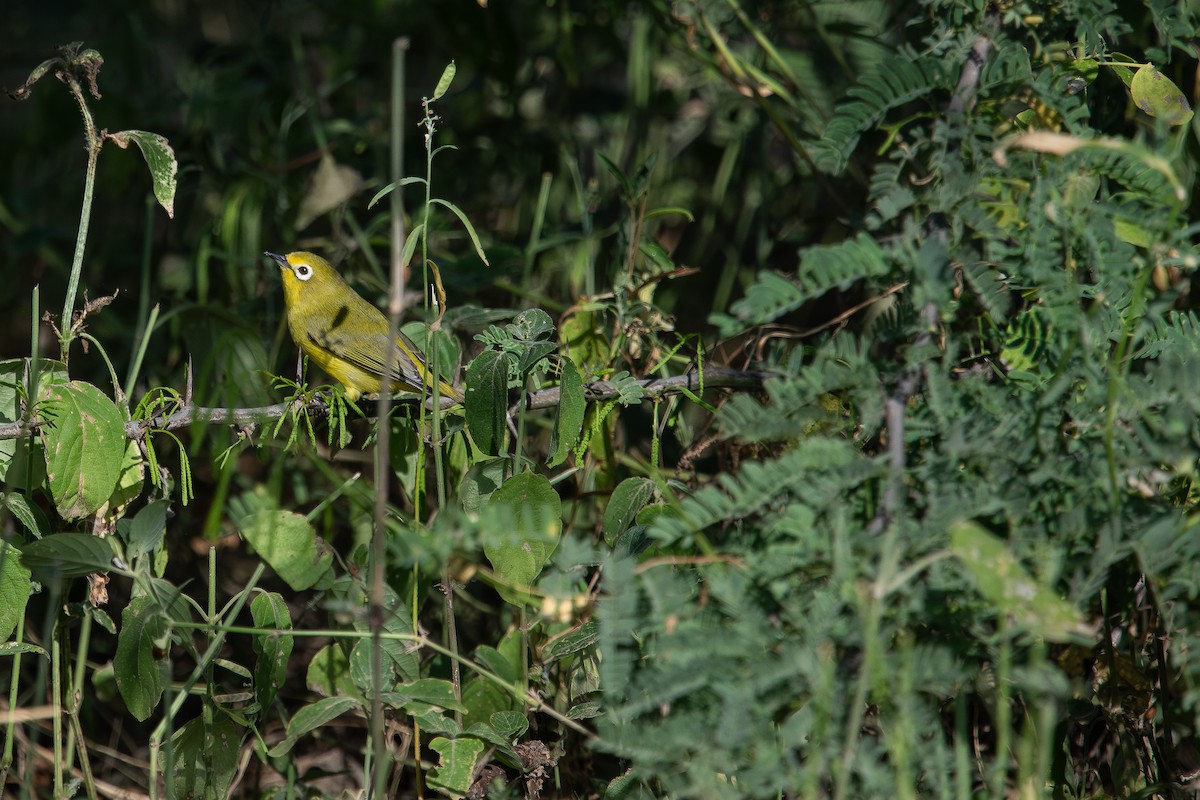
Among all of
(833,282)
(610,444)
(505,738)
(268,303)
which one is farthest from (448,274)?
(833,282)

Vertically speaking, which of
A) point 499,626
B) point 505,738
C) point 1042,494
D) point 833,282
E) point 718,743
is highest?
point 833,282

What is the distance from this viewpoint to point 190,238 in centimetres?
507

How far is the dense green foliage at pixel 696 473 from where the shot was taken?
1.67m

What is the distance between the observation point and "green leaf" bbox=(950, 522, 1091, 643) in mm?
1486

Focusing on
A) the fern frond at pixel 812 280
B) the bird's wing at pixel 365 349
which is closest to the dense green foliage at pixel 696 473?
the fern frond at pixel 812 280

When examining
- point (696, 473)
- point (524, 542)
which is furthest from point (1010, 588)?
point (696, 473)

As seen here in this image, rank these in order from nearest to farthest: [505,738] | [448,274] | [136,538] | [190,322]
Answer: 1. [136,538]
2. [505,738]
3. [190,322]
4. [448,274]

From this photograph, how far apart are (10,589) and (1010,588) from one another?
1.91 meters

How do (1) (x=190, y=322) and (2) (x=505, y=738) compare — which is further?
(1) (x=190, y=322)

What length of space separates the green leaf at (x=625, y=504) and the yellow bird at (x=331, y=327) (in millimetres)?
1512

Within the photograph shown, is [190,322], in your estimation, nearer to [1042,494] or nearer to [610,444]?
[610,444]

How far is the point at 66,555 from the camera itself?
7.21ft

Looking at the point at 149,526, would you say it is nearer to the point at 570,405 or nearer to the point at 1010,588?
the point at 570,405

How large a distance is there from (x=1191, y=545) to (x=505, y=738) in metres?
1.41
